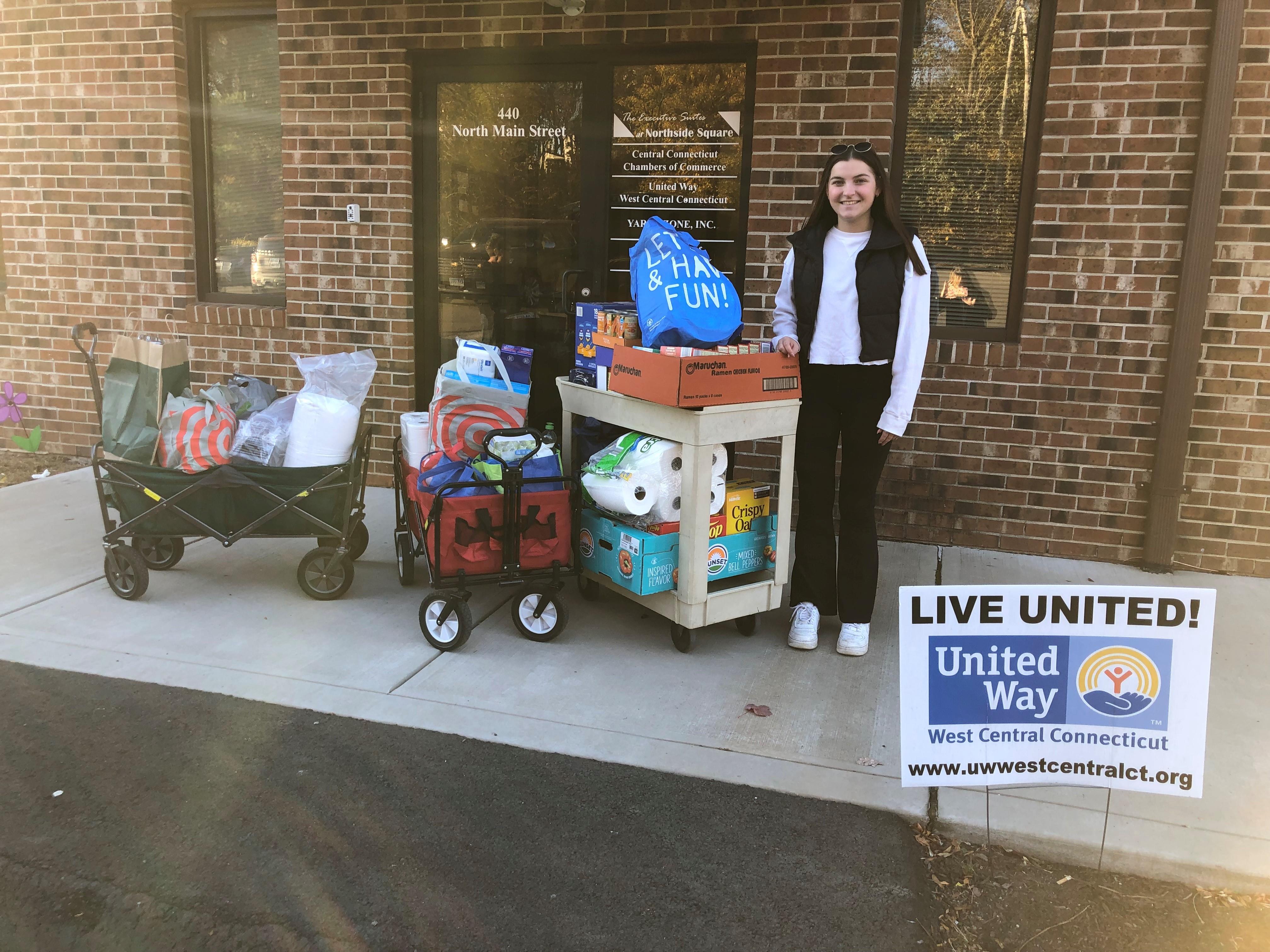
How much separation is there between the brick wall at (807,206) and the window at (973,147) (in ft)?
0.65

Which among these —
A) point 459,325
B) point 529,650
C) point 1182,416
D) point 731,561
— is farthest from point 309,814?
point 1182,416

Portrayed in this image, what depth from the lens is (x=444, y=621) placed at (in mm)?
4215

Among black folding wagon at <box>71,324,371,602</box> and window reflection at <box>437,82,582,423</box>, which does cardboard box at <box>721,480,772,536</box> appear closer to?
black folding wagon at <box>71,324,371,602</box>

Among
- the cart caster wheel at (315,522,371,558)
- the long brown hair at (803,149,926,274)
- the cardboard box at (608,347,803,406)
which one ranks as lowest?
the cart caster wheel at (315,522,371,558)

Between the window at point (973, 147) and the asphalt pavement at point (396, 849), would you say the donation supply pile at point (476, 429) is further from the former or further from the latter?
the window at point (973, 147)

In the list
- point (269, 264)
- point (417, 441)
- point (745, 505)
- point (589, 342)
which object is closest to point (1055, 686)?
point (745, 505)

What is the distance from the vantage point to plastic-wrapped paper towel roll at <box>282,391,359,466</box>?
4590 mm

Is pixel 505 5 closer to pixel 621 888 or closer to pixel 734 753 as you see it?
pixel 734 753

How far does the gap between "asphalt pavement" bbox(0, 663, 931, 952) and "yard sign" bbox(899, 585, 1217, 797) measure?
1.32ft

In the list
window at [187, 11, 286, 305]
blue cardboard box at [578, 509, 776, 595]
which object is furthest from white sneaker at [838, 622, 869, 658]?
window at [187, 11, 286, 305]

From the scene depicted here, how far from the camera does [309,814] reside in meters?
3.06

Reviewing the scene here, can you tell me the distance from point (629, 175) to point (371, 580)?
2.92 meters

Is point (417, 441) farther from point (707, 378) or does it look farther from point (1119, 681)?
point (1119, 681)

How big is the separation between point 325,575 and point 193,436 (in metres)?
0.88
